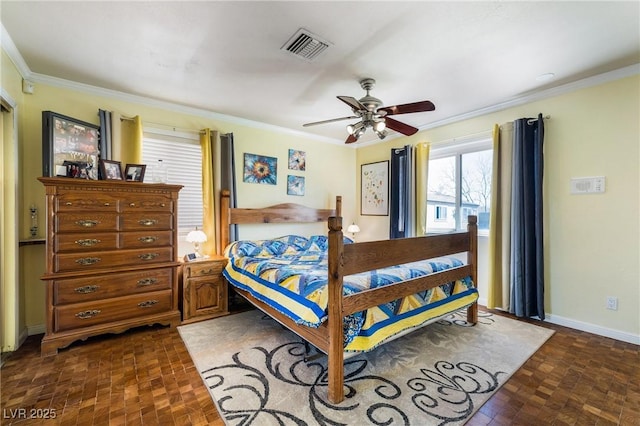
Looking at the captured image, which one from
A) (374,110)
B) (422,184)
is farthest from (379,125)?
(422,184)

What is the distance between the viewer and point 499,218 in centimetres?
360

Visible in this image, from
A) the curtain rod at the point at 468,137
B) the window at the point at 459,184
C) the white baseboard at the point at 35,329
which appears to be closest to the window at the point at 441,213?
the window at the point at 459,184

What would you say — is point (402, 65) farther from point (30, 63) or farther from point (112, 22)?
point (30, 63)

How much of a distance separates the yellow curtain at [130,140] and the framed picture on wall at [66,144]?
26 cm

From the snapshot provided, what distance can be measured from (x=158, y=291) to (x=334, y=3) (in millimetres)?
3121

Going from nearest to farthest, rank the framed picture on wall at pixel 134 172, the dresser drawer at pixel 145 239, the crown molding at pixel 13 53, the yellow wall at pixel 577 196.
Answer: the crown molding at pixel 13 53
the yellow wall at pixel 577 196
the dresser drawer at pixel 145 239
the framed picture on wall at pixel 134 172

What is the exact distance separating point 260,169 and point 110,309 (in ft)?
8.42

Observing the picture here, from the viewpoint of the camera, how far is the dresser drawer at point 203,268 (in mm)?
3263

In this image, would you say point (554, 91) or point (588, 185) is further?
point (554, 91)

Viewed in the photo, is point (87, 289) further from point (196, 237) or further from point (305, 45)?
point (305, 45)

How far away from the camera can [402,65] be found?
2613 millimetres

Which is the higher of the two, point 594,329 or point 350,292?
point 350,292

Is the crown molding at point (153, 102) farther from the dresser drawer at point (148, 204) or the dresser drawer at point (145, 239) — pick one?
the dresser drawer at point (145, 239)

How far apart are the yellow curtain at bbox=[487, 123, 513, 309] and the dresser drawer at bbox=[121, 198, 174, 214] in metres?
3.92
